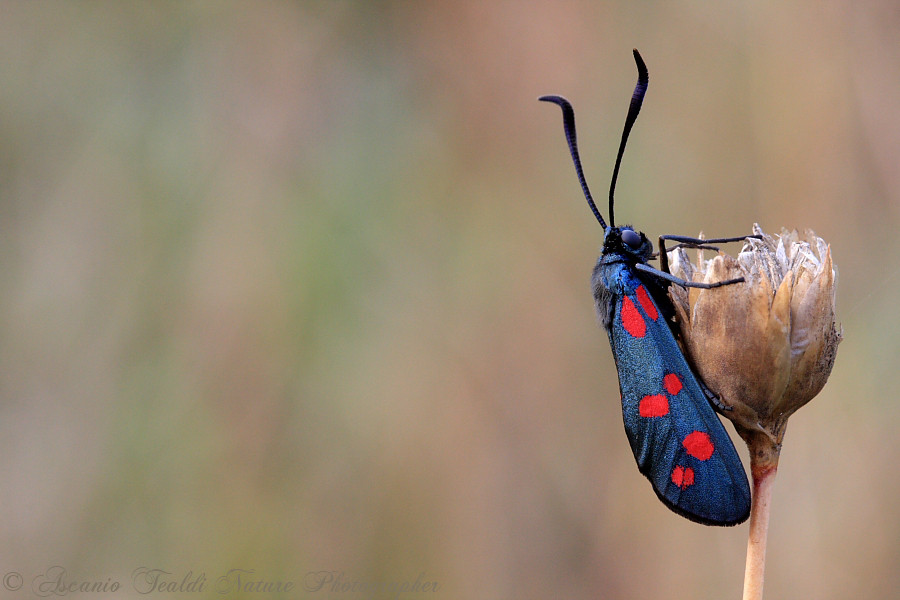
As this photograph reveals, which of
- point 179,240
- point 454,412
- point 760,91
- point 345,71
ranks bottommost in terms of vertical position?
point 454,412

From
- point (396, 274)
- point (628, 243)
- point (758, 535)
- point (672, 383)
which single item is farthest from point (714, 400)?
point (396, 274)

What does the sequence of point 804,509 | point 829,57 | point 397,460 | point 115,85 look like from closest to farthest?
point 804,509 → point 829,57 → point 397,460 → point 115,85

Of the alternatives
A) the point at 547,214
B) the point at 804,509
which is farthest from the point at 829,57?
the point at 804,509

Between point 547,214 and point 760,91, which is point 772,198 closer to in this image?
point 760,91

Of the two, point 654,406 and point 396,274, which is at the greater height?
point 396,274

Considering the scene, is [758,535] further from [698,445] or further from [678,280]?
[678,280]

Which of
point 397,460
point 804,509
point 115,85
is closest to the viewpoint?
point 804,509

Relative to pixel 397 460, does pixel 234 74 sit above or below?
above
